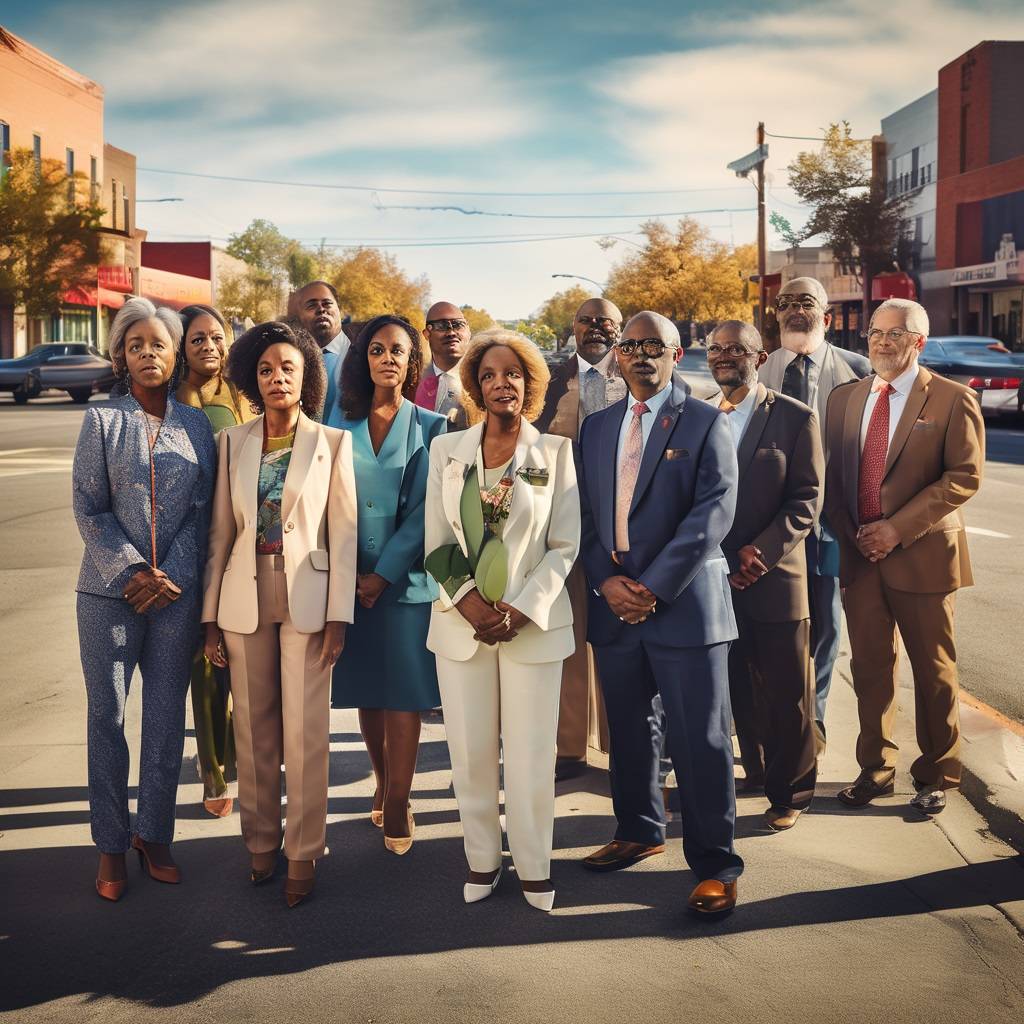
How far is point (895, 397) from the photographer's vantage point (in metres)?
5.65

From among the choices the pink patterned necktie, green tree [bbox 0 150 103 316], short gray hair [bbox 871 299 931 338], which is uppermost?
green tree [bbox 0 150 103 316]

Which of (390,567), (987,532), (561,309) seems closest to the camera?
(390,567)

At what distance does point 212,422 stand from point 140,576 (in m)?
1.30

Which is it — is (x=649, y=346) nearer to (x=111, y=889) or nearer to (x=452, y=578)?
(x=452, y=578)

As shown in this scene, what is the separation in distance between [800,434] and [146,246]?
76.1 m

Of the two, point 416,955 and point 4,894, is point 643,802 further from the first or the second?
point 4,894

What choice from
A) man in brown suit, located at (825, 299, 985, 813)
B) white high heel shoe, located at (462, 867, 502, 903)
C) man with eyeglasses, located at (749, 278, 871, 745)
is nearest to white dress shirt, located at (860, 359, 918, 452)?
man in brown suit, located at (825, 299, 985, 813)

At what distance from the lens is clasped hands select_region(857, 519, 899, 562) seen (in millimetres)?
5457

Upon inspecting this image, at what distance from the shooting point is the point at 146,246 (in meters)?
76.0

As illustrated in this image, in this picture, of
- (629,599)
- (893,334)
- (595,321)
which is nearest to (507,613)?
(629,599)

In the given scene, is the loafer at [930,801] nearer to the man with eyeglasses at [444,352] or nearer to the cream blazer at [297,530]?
the cream blazer at [297,530]

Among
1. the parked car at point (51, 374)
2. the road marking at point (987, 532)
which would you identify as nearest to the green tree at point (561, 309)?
the parked car at point (51, 374)

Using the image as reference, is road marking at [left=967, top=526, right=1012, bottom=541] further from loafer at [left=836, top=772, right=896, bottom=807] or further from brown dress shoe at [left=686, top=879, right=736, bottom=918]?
brown dress shoe at [left=686, top=879, right=736, bottom=918]

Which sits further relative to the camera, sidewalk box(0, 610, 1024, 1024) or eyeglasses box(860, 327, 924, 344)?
eyeglasses box(860, 327, 924, 344)
